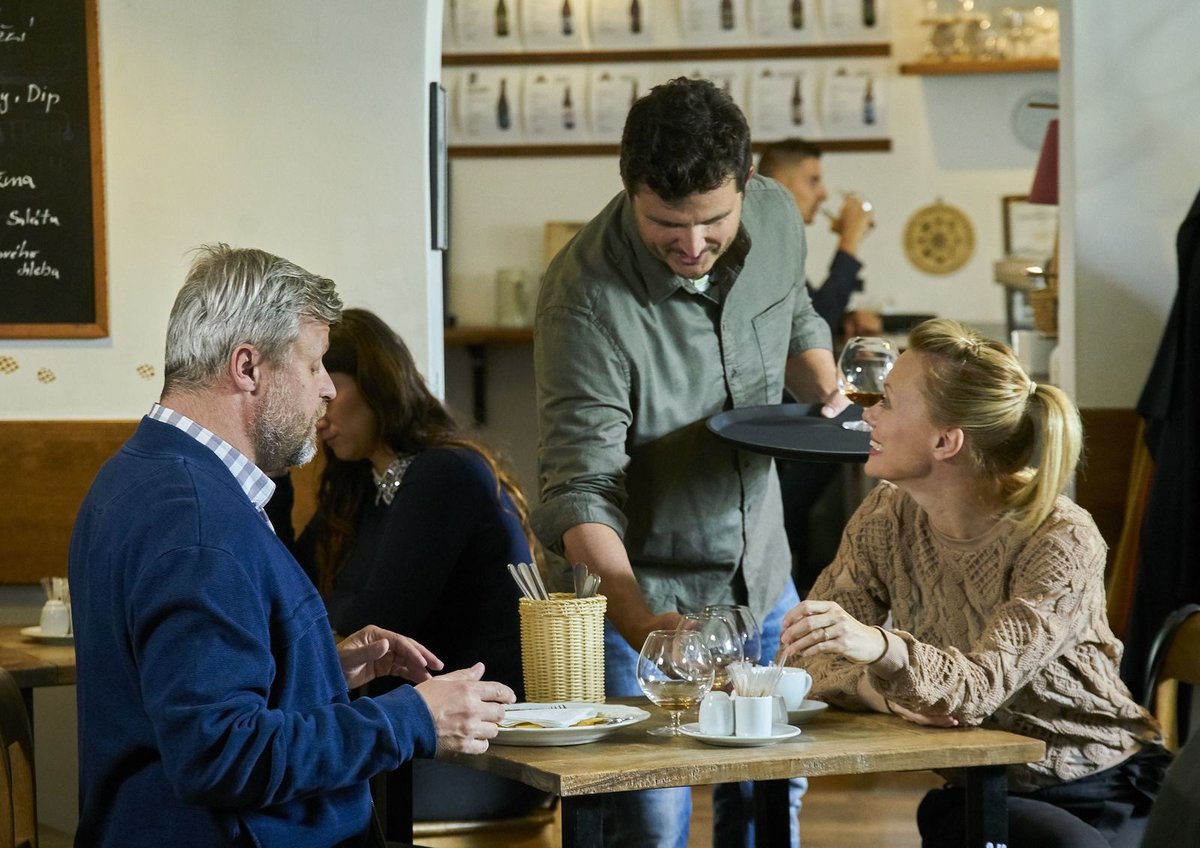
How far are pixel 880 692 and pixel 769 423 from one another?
0.64 meters

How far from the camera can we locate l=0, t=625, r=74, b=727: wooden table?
108 inches

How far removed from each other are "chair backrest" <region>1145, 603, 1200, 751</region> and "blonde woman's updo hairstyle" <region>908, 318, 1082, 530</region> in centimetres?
34

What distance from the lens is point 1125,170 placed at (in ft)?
12.2

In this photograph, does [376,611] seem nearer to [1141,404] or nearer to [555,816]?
[555,816]

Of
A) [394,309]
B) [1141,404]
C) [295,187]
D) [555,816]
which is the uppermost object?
[295,187]

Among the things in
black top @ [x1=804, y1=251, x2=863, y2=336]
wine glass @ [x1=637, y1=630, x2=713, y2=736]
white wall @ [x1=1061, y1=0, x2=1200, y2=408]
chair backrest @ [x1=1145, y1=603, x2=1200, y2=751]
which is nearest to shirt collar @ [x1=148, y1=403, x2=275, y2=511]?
wine glass @ [x1=637, y1=630, x2=713, y2=736]

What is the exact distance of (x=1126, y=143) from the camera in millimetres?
3719

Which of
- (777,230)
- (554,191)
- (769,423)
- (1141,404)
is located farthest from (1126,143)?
(554,191)

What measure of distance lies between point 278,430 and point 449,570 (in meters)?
0.96

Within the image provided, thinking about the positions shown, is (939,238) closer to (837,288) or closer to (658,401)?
(837,288)

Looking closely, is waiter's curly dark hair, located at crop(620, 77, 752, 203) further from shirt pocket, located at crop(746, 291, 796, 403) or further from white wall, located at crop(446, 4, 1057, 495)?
white wall, located at crop(446, 4, 1057, 495)

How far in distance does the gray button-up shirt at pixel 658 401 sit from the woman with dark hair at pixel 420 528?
0.22 metres

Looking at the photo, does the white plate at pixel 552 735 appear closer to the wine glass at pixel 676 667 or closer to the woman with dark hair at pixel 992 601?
the wine glass at pixel 676 667

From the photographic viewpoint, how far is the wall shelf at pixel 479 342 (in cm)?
636
